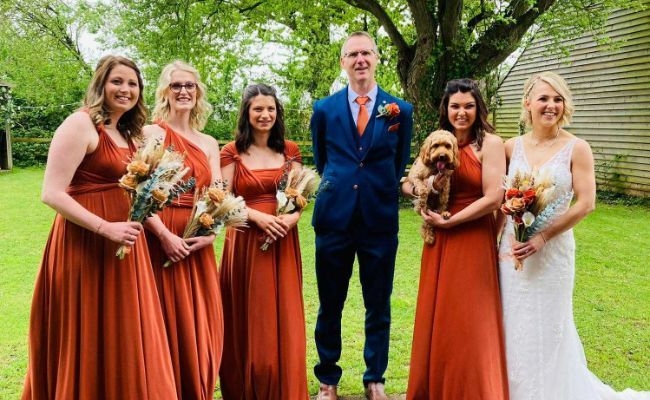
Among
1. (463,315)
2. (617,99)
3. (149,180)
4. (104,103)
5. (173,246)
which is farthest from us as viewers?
(617,99)

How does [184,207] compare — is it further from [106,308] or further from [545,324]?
[545,324]

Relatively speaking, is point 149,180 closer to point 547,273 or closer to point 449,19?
point 547,273

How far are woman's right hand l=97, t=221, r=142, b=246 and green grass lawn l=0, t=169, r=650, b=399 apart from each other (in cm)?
227

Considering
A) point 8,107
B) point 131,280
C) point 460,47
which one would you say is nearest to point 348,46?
point 131,280

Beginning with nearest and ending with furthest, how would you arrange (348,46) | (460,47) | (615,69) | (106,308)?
(106,308), (348,46), (460,47), (615,69)

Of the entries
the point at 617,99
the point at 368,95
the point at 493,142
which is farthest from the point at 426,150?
the point at 617,99

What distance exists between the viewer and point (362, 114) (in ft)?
14.0

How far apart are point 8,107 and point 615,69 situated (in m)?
20.8

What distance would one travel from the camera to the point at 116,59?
3430 mm

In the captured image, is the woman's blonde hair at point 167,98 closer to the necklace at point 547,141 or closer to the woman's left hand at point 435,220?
the woman's left hand at point 435,220

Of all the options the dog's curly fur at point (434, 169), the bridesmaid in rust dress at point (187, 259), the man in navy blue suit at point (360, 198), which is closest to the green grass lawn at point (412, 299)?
the man in navy blue suit at point (360, 198)

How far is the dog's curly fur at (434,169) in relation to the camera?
371 centimetres

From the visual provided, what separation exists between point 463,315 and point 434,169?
0.98 metres

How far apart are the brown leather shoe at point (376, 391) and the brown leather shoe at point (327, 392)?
0.27 m
